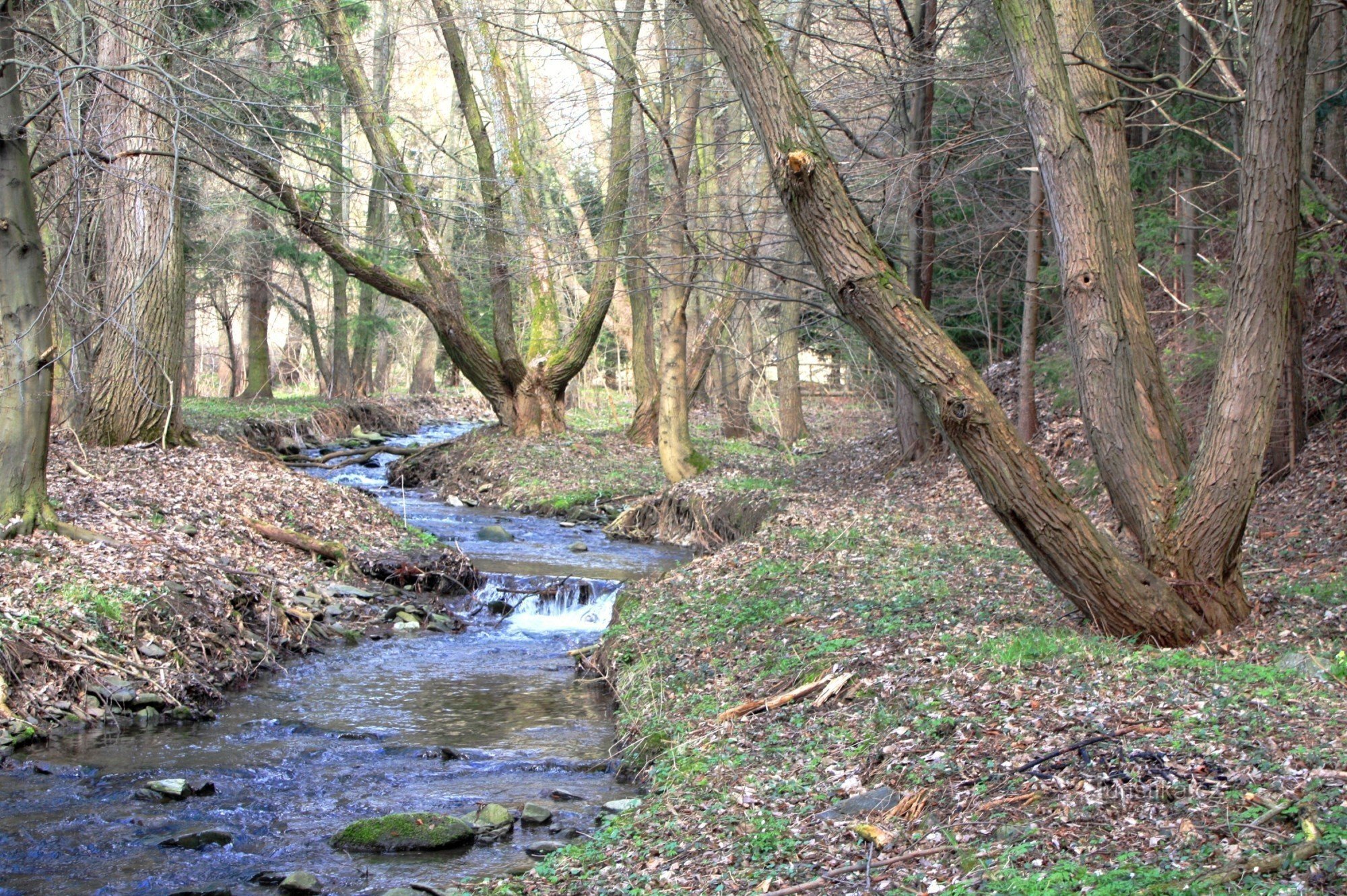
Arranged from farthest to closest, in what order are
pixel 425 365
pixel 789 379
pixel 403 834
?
pixel 425 365 → pixel 789 379 → pixel 403 834

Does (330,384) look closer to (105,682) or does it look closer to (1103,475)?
(105,682)

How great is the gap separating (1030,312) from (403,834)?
9622mm

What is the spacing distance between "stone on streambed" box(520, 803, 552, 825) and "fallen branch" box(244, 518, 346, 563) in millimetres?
6427

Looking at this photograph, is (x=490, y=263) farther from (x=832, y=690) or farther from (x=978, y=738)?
(x=978, y=738)

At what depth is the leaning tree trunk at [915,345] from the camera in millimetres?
5934

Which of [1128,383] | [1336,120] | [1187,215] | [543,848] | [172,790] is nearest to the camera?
[543,848]

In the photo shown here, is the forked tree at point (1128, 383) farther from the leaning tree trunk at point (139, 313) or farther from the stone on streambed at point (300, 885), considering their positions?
the leaning tree trunk at point (139, 313)

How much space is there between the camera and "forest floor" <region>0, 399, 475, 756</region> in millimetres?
7602

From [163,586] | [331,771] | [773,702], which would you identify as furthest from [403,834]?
[163,586]

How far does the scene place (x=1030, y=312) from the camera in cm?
1271

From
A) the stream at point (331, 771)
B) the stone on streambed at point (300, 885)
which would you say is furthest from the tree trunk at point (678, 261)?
the stone on streambed at point (300, 885)

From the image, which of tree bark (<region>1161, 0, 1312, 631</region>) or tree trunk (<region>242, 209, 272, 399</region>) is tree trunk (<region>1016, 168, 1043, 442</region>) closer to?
tree bark (<region>1161, 0, 1312, 631</region>)

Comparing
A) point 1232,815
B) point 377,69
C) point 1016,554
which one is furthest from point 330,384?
point 1232,815

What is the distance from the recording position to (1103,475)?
664 cm
